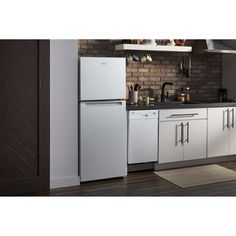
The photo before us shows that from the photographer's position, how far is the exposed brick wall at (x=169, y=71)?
16.4 feet

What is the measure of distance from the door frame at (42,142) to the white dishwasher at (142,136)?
1113 millimetres

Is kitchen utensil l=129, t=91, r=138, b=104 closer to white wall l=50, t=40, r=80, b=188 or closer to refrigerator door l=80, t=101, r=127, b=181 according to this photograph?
refrigerator door l=80, t=101, r=127, b=181

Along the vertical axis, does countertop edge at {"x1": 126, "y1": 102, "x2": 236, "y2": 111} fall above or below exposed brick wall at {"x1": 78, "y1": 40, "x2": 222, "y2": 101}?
below

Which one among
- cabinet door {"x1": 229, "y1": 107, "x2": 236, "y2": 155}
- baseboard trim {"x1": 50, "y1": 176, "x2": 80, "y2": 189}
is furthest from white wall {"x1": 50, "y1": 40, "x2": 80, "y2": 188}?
cabinet door {"x1": 229, "y1": 107, "x2": 236, "y2": 155}

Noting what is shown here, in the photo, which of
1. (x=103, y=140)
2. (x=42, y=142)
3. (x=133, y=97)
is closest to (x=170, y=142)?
(x=133, y=97)

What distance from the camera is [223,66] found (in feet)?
19.5

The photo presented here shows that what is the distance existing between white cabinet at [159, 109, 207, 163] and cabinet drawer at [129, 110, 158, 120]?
105 mm

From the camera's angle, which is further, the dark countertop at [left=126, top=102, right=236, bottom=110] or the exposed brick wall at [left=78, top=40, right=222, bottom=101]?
the exposed brick wall at [left=78, top=40, right=222, bottom=101]

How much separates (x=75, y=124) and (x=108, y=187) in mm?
804

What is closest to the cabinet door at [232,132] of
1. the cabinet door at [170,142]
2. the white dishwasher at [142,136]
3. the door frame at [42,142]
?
the cabinet door at [170,142]

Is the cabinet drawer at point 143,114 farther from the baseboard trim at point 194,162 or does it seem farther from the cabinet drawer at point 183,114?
the baseboard trim at point 194,162

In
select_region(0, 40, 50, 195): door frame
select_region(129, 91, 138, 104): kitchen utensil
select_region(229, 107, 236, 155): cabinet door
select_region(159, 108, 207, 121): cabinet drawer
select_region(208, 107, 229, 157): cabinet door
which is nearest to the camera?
select_region(0, 40, 50, 195): door frame

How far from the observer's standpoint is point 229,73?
581 cm

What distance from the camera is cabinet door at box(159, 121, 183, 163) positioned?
4785 millimetres
